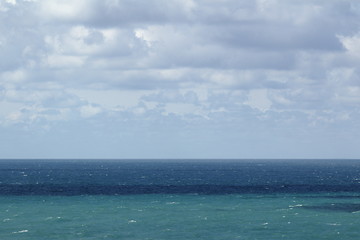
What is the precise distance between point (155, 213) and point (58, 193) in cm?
4438

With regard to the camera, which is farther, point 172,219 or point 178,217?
point 178,217

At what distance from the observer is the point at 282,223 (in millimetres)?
73188

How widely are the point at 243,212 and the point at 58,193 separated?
50.7 m

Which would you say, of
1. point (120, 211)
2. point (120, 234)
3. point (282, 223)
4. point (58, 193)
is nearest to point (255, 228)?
point (282, 223)

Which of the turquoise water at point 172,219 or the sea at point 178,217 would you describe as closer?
the sea at point 178,217

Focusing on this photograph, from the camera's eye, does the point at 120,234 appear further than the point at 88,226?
No

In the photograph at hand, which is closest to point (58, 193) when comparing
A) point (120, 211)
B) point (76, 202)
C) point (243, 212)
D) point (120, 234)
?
point (76, 202)

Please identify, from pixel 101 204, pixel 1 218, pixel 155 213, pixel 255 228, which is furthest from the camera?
pixel 101 204

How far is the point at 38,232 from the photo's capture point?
6600 cm

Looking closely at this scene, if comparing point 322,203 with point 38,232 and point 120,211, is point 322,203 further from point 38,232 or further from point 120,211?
point 38,232

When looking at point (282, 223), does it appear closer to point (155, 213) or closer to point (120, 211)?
point (155, 213)

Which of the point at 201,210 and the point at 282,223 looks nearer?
the point at 282,223

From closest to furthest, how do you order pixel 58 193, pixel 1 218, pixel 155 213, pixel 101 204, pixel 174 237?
pixel 174 237 → pixel 1 218 → pixel 155 213 → pixel 101 204 → pixel 58 193

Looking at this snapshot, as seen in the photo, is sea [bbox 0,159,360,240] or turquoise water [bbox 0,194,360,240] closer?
sea [bbox 0,159,360,240]
